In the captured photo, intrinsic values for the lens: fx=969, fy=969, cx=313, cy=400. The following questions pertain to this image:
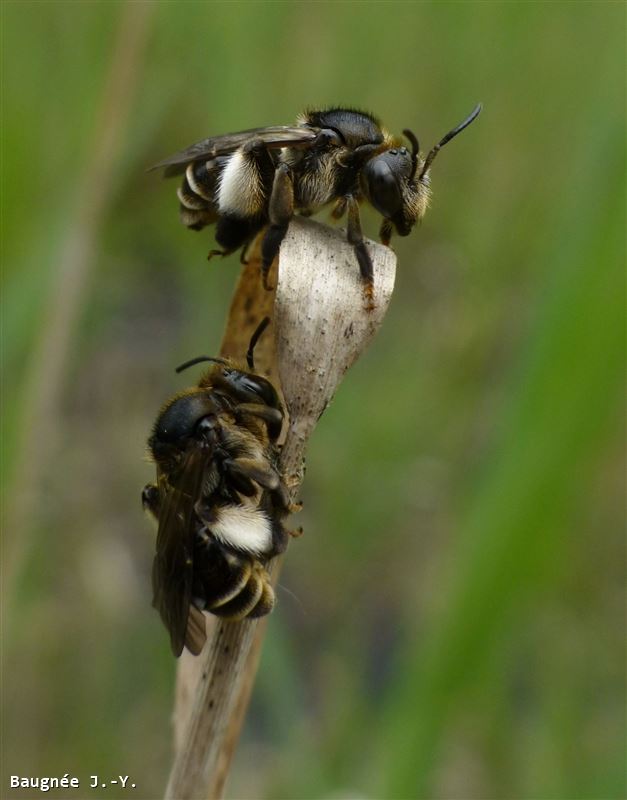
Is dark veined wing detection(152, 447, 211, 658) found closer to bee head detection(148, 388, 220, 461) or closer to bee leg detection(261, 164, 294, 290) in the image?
bee head detection(148, 388, 220, 461)

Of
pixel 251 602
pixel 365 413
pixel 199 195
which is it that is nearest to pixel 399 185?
pixel 199 195

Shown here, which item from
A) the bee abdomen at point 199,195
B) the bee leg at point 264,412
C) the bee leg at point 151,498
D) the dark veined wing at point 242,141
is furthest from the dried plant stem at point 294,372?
the bee abdomen at point 199,195

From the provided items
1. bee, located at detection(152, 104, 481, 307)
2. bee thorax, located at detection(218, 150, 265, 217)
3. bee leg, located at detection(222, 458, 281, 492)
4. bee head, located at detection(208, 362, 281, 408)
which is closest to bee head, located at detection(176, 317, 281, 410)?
bee head, located at detection(208, 362, 281, 408)

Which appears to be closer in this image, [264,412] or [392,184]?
[264,412]

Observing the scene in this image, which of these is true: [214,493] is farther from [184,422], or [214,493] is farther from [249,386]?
[249,386]

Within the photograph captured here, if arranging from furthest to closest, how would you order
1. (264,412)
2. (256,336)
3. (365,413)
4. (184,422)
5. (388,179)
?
(365,413), (388,179), (184,422), (264,412), (256,336)
